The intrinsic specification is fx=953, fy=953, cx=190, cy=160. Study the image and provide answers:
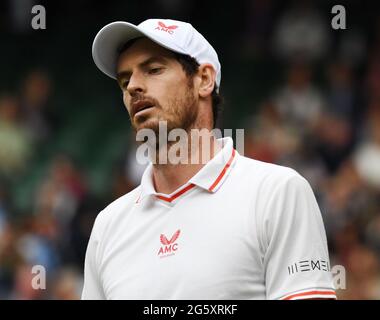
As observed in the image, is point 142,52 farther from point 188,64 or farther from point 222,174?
point 222,174

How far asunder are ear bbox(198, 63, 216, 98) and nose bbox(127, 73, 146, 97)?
0.22 m

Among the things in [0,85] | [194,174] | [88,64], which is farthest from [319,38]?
[194,174]

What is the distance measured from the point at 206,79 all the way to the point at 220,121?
468cm

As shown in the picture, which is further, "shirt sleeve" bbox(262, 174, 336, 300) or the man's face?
the man's face

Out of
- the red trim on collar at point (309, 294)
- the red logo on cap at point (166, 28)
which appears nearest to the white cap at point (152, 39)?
the red logo on cap at point (166, 28)

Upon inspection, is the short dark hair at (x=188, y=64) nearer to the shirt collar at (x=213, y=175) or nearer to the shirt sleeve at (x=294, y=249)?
the shirt collar at (x=213, y=175)

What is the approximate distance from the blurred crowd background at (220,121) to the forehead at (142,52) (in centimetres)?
350

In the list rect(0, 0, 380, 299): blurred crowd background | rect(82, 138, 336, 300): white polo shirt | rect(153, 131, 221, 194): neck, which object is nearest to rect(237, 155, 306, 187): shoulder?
rect(82, 138, 336, 300): white polo shirt

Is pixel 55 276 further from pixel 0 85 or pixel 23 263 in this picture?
pixel 0 85

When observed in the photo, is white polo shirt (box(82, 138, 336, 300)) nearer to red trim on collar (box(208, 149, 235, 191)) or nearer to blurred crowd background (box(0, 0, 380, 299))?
red trim on collar (box(208, 149, 235, 191))

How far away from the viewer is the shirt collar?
9.48ft

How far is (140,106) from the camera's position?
2939 mm

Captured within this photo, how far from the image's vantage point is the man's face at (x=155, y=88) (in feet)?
9.62

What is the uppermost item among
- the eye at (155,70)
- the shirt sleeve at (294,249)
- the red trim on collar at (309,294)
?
the eye at (155,70)
